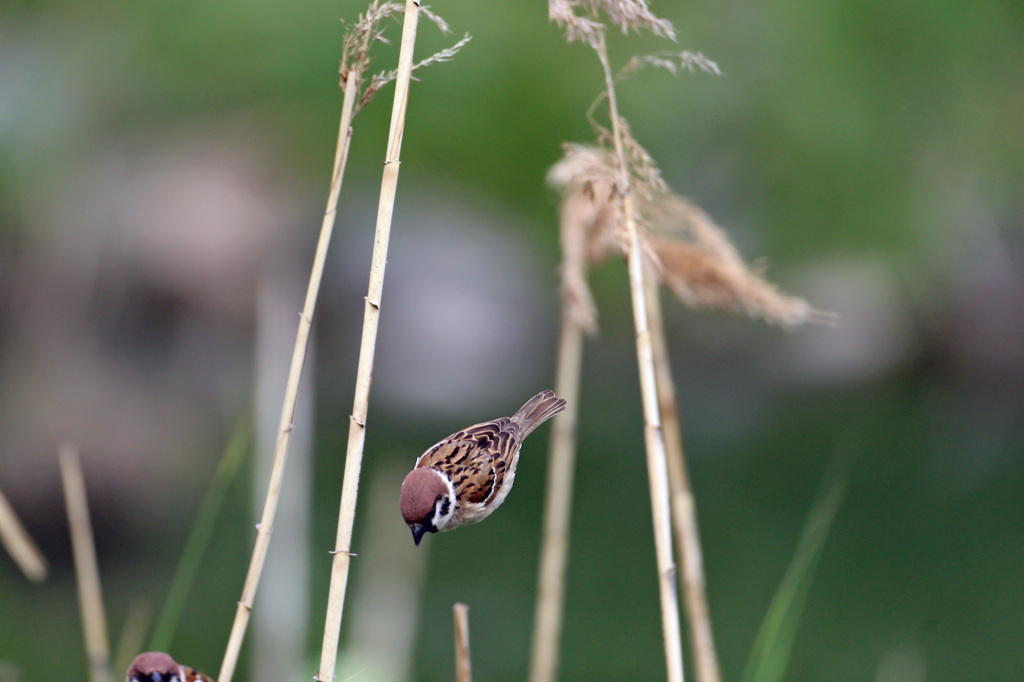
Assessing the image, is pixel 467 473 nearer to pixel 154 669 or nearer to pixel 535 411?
pixel 535 411

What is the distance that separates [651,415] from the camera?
1.27 meters

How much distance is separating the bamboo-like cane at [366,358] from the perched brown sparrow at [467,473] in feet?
0.49

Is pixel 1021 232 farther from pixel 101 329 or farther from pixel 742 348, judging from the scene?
pixel 101 329

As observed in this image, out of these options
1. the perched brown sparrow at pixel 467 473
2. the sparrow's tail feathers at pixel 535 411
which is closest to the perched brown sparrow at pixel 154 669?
the perched brown sparrow at pixel 467 473

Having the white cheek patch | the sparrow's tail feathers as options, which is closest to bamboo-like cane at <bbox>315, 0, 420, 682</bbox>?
the white cheek patch

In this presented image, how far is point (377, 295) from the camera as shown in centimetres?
109

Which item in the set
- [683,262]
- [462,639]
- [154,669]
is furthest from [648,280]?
[154,669]

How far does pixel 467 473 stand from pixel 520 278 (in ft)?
28.9

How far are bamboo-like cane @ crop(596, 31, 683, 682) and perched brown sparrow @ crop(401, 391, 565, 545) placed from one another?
121 millimetres

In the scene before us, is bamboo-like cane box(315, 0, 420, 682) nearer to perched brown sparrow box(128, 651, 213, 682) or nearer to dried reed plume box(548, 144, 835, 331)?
perched brown sparrow box(128, 651, 213, 682)

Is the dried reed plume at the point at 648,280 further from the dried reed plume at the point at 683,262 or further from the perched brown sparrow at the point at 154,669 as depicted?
the perched brown sparrow at the point at 154,669

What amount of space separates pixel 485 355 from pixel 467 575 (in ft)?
10.7

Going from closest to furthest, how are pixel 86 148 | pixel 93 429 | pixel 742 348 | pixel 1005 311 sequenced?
pixel 93 429
pixel 86 148
pixel 1005 311
pixel 742 348

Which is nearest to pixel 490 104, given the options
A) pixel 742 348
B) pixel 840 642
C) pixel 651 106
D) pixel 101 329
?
pixel 651 106
